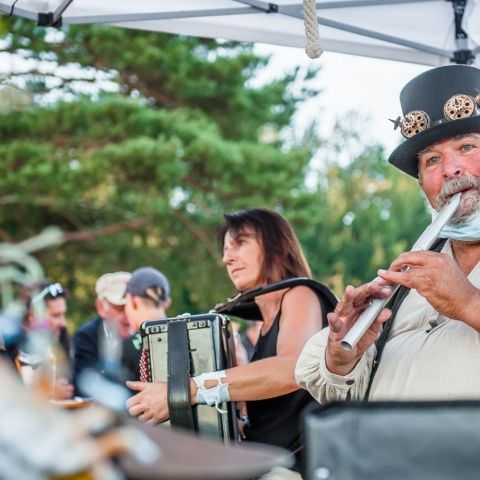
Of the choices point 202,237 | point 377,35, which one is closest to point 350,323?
point 377,35

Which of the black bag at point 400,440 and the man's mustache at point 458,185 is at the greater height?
the man's mustache at point 458,185

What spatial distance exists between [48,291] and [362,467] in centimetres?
521

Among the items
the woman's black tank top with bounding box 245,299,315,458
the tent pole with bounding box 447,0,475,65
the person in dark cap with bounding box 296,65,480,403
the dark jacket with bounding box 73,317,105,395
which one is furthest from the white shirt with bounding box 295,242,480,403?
the dark jacket with bounding box 73,317,105,395

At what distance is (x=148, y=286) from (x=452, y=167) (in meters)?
2.76

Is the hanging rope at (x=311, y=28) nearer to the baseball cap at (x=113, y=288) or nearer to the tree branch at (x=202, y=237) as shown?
the baseball cap at (x=113, y=288)

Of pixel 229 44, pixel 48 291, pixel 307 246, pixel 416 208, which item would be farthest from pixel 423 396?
pixel 416 208

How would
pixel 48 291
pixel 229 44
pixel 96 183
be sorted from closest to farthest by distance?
pixel 48 291, pixel 96 183, pixel 229 44

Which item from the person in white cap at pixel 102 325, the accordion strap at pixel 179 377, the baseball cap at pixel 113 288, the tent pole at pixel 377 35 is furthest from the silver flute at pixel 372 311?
the baseball cap at pixel 113 288

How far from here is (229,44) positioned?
1638 centimetres

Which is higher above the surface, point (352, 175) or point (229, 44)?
point (229, 44)

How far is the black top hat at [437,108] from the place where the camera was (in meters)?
3.34

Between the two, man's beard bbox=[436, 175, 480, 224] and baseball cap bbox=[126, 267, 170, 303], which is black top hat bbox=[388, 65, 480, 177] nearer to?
man's beard bbox=[436, 175, 480, 224]

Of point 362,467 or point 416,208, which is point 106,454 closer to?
point 362,467

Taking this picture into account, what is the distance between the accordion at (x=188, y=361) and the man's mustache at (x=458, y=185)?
128cm
